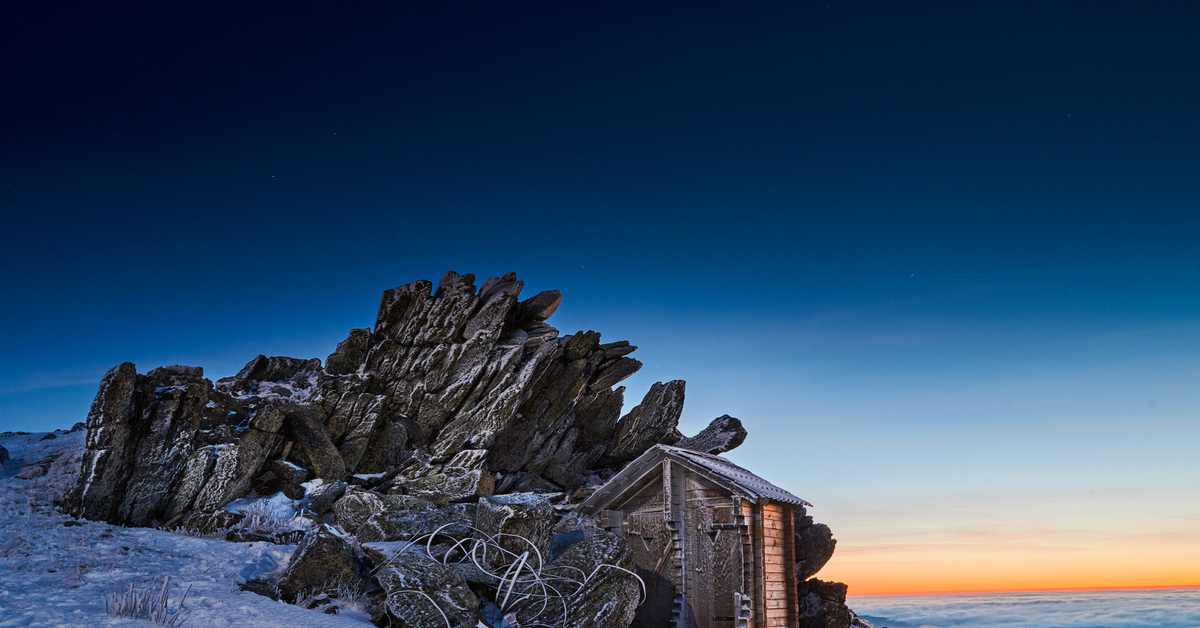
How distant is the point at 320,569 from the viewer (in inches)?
511

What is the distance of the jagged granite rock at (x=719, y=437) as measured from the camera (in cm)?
3700

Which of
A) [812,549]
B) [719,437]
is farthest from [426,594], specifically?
[719,437]

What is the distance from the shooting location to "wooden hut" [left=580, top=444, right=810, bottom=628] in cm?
1778

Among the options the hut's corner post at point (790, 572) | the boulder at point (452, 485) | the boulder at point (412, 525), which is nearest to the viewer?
the boulder at point (412, 525)

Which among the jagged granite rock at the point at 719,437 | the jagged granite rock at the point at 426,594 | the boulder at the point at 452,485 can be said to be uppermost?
the jagged granite rock at the point at 719,437

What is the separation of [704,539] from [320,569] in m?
9.58

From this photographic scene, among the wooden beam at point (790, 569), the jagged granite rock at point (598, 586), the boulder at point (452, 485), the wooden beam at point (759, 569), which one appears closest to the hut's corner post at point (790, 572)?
the wooden beam at point (790, 569)

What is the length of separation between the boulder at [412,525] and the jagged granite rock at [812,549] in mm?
15480

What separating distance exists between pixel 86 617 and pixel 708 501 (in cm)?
1335

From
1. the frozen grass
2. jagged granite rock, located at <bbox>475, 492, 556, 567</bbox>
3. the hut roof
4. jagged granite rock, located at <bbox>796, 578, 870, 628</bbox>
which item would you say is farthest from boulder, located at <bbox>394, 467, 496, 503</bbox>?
the frozen grass

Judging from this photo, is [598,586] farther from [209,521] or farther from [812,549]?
[812,549]

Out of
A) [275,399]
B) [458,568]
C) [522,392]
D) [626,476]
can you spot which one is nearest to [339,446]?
[275,399]

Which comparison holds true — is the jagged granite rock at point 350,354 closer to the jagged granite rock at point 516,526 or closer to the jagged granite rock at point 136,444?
the jagged granite rock at point 136,444

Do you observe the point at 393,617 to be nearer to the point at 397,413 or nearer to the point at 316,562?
the point at 316,562
